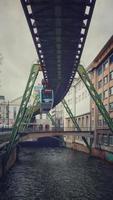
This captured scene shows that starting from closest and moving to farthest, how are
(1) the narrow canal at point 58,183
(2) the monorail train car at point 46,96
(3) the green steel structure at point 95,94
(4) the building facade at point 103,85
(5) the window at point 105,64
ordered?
(1) the narrow canal at point 58,183
(3) the green steel structure at point 95,94
(4) the building facade at point 103,85
(2) the monorail train car at point 46,96
(5) the window at point 105,64

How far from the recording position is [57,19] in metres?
20.0

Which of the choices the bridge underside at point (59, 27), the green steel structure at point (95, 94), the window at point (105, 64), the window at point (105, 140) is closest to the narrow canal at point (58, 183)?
the green steel structure at point (95, 94)

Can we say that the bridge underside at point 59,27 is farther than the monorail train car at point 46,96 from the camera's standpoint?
No

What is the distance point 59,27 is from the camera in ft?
70.0

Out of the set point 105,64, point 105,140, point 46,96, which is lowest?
point 105,140

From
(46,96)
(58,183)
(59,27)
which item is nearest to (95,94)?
(58,183)

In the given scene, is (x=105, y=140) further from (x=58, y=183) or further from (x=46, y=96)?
(x=58, y=183)

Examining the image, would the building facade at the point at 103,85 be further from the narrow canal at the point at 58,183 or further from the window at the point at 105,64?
the narrow canal at the point at 58,183

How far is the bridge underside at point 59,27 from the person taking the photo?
1794cm

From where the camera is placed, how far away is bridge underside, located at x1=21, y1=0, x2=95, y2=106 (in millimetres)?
17938

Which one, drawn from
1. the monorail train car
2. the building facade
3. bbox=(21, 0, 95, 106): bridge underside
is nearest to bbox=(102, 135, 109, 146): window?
the building facade

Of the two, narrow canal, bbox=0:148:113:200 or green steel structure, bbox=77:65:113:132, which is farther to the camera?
green steel structure, bbox=77:65:113:132

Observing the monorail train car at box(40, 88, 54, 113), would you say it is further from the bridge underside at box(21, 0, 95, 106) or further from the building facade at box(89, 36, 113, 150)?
the bridge underside at box(21, 0, 95, 106)

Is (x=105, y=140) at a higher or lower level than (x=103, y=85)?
lower
